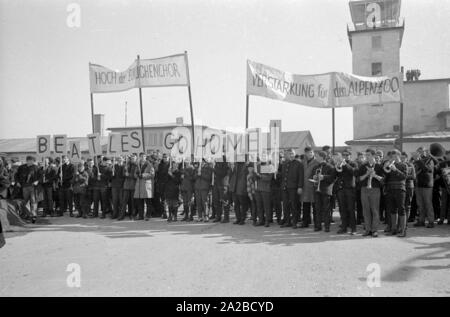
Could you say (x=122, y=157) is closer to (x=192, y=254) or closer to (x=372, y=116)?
(x=192, y=254)

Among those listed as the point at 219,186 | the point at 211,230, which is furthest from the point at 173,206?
the point at 211,230

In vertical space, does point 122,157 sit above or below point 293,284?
above

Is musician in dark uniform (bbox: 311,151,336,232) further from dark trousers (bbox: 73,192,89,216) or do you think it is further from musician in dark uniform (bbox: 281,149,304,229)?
dark trousers (bbox: 73,192,89,216)

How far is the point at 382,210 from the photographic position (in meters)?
12.3

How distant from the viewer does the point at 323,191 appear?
34.0 feet

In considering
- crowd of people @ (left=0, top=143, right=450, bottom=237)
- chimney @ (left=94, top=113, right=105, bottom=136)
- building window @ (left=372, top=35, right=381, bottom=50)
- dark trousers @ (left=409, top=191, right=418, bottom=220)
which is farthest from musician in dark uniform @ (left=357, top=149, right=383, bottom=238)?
chimney @ (left=94, top=113, right=105, bottom=136)

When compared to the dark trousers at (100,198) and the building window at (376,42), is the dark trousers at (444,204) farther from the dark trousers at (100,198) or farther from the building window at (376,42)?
the building window at (376,42)

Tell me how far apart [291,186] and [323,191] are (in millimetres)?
1133

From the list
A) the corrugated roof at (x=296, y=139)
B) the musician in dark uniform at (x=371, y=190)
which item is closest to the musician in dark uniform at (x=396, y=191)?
the musician in dark uniform at (x=371, y=190)

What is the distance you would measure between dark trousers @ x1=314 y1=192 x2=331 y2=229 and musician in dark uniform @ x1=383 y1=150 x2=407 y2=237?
59.0 inches

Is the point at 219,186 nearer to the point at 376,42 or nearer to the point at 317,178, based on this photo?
the point at 317,178

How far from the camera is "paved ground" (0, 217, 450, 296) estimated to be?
543 cm

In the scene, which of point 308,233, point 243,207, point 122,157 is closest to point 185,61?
point 122,157

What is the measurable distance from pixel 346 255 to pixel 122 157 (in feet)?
32.7
